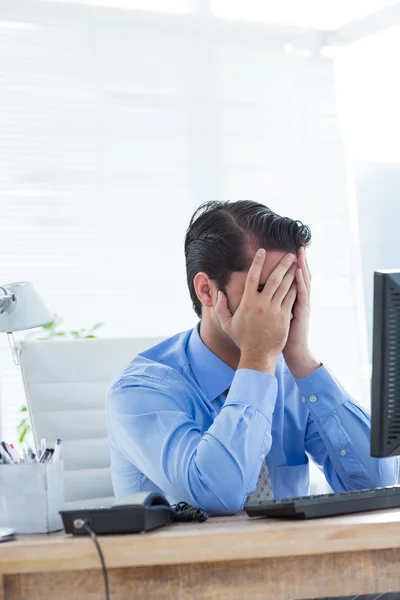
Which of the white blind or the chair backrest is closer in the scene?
the chair backrest

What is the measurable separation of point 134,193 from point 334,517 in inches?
109

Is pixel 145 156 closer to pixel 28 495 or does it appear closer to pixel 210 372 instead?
pixel 210 372

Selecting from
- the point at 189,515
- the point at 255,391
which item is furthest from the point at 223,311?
the point at 189,515

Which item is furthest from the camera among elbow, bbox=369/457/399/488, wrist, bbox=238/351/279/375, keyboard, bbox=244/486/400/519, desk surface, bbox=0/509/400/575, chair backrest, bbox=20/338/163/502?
chair backrest, bbox=20/338/163/502

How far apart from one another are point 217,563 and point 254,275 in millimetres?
604

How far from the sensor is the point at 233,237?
1472 mm

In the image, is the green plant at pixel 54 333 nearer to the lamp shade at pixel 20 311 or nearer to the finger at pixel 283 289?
the lamp shade at pixel 20 311

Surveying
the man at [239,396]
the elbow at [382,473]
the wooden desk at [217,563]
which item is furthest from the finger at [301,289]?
the wooden desk at [217,563]

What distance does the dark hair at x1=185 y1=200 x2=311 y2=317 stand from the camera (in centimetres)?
144

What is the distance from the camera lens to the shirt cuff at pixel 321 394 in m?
1.43

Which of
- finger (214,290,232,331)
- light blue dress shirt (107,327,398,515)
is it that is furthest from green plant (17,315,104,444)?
finger (214,290,232,331)

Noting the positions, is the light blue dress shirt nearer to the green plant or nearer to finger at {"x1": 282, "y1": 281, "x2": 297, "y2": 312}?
finger at {"x1": 282, "y1": 281, "x2": 297, "y2": 312}

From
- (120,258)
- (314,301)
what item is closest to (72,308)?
(120,258)

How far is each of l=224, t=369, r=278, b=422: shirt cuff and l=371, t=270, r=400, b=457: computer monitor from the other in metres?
0.21
